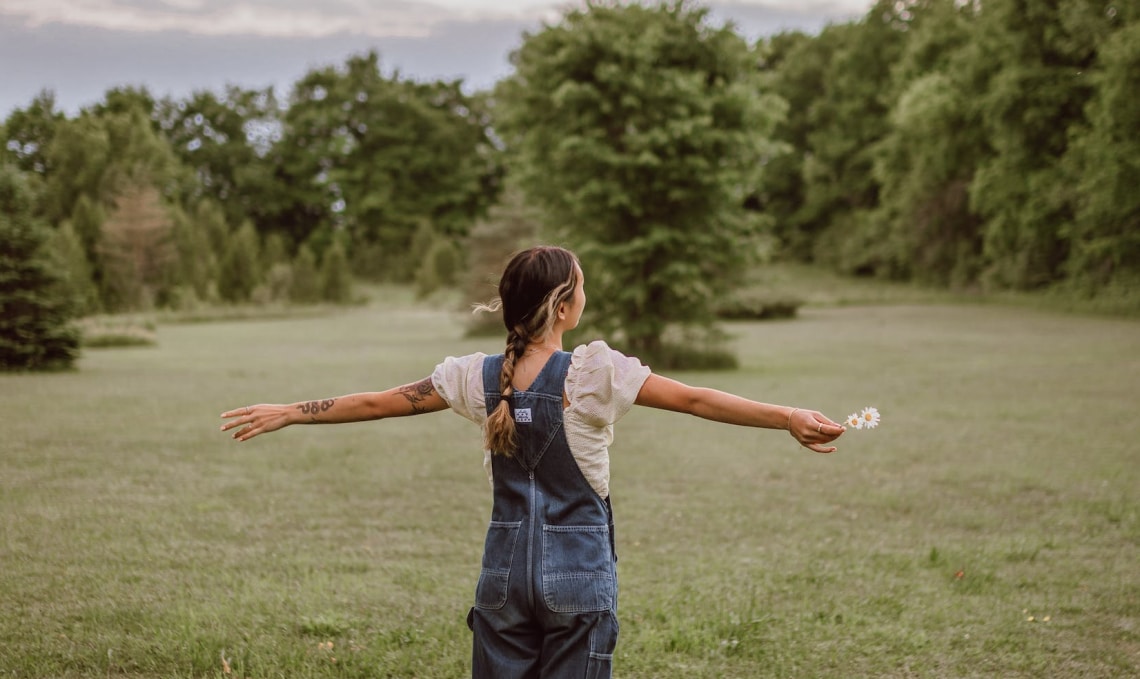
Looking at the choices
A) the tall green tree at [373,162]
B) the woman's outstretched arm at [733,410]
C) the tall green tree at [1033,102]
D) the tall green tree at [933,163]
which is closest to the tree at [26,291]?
the woman's outstretched arm at [733,410]

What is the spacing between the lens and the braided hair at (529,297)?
2822mm

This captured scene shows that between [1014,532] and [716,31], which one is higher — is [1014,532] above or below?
below

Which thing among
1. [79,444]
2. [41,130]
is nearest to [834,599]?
[79,444]

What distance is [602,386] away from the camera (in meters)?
2.79

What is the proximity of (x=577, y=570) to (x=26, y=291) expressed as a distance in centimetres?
1795

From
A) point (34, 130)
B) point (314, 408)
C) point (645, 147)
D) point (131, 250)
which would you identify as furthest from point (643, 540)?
point (34, 130)

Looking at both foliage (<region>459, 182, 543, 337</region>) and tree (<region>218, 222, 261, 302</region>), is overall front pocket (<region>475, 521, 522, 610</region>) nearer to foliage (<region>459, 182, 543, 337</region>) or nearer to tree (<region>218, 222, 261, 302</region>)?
foliage (<region>459, 182, 543, 337</region>)

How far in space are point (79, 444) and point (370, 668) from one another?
726 cm

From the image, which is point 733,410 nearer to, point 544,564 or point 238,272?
point 544,564

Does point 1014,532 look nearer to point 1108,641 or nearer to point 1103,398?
point 1108,641

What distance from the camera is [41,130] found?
58.0 metres

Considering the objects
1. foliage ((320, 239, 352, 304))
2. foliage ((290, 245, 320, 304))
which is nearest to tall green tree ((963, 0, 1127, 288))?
foliage ((320, 239, 352, 304))

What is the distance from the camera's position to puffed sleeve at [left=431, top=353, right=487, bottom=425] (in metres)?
2.92

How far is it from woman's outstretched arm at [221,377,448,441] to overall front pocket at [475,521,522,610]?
44 cm
